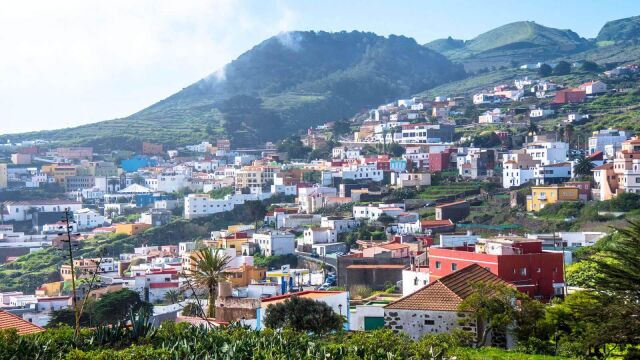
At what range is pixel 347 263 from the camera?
45531 mm

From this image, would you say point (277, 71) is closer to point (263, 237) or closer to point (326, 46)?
point (326, 46)

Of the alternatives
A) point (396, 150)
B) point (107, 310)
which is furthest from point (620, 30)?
point (107, 310)

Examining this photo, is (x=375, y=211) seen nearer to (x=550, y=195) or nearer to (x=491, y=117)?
(x=550, y=195)

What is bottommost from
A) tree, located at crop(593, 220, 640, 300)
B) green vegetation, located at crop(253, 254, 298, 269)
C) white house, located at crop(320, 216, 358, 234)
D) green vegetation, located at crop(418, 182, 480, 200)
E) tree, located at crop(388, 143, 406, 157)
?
green vegetation, located at crop(253, 254, 298, 269)

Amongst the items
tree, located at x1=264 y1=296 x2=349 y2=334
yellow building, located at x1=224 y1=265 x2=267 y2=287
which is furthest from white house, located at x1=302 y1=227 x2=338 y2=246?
tree, located at x1=264 y1=296 x2=349 y2=334

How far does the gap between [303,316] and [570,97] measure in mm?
67800

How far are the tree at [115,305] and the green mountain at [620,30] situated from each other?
5426 inches

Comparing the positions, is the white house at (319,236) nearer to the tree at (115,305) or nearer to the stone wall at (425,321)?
the tree at (115,305)

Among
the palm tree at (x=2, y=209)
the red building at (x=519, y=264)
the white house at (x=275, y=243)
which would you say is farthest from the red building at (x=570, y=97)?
the red building at (x=519, y=264)

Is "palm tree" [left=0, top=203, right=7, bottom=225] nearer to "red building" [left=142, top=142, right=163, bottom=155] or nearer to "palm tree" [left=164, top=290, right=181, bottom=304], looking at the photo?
"red building" [left=142, top=142, right=163, bottom=155]

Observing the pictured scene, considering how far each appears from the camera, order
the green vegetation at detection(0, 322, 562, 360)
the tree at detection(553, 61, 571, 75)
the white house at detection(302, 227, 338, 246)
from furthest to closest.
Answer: the tree at detection(553, 61, 571, 75), the white house at detection(302, 227, 338, 246), the green vegetation at detection(0, 322, 562, 360)

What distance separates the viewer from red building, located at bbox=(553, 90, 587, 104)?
87.2m

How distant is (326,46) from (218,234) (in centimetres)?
11802

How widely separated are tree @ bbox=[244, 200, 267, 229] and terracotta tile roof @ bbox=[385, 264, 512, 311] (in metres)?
41.3
